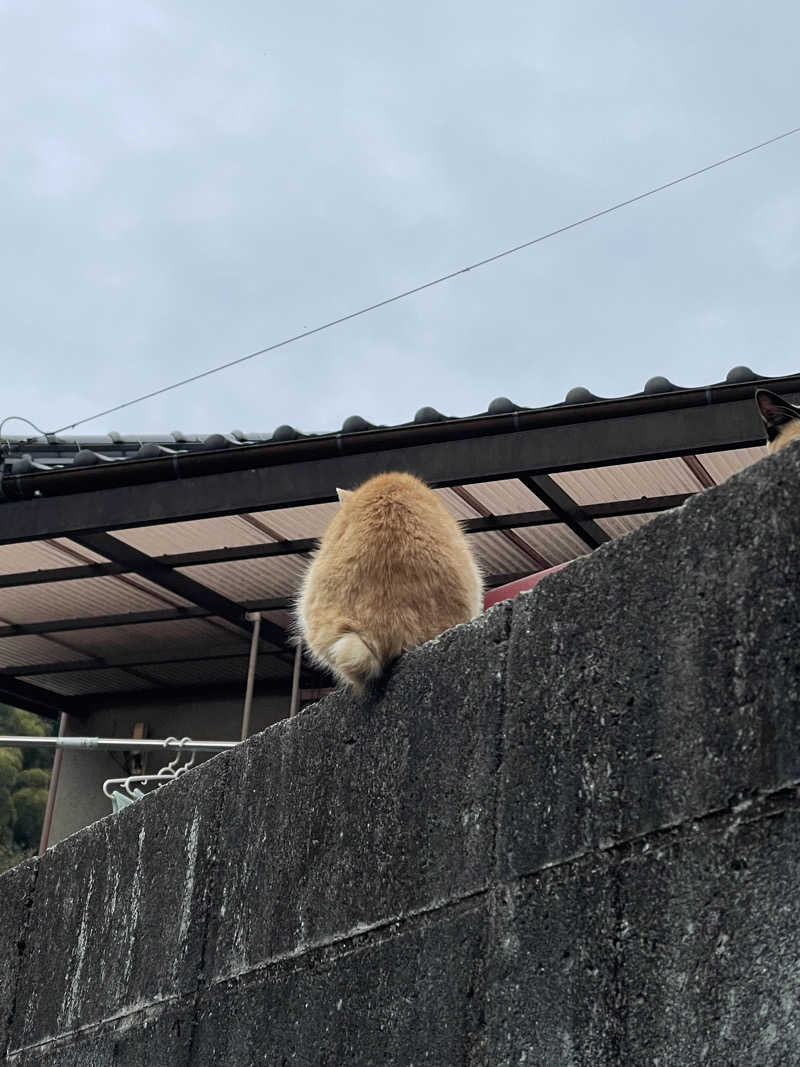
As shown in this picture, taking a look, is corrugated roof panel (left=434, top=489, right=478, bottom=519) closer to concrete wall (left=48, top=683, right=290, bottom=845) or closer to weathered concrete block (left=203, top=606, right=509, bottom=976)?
concrete wall (left=48, top=683, right=290, bottom=845)

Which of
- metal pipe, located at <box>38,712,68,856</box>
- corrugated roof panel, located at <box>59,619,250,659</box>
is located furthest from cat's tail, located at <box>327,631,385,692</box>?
metal pipe, located at <box>38,712,68,856</box>

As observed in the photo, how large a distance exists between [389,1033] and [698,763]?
3.27 ft

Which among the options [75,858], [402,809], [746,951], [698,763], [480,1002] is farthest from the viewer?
[75,858]

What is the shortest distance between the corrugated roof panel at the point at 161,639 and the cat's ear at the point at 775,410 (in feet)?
22.3

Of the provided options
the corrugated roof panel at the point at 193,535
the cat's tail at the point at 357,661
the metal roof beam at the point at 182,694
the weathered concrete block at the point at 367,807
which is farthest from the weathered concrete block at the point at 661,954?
the metal roof beam at the point at 182,694

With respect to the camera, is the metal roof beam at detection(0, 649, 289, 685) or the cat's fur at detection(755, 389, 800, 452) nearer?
the cat's fur at detection(755, 389, 800, 452)

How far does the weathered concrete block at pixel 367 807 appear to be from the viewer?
8.79ft

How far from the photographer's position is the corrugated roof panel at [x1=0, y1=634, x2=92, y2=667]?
9875 mm

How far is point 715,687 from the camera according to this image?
2.10 metres

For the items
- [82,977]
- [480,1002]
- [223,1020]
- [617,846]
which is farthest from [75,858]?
[617,846]

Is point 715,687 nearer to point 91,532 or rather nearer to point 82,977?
point 82,977

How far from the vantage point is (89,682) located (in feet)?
35.3

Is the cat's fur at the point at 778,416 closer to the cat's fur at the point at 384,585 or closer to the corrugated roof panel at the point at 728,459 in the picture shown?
the cat's fur at the point at 384,585

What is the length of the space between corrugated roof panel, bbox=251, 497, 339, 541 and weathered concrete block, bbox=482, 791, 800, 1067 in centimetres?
513
